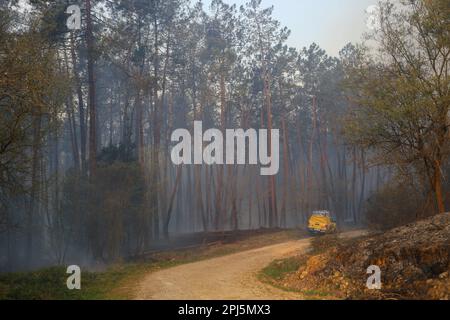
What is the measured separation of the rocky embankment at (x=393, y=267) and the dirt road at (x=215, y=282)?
1393mm

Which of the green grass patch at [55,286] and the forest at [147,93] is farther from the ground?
the forest at [147,93]

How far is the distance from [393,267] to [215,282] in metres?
5.54

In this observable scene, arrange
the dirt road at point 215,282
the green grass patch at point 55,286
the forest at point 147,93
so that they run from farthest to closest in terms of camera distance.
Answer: the forest at point 147,93 < the green grass patch at point 55,286 < the dirt road at point 215,282

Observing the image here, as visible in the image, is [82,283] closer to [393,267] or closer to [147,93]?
[393,267]

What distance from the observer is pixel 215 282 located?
44.7 ft

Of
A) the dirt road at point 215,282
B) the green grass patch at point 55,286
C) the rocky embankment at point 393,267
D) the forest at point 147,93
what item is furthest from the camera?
the forest at point 147,93

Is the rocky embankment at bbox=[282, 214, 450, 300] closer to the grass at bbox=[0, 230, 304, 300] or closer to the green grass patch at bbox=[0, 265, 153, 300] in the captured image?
the grass at bbox=[0, 230, 304, 300]

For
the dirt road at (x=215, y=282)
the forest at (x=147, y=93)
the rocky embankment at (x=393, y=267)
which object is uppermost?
the forest at (x=147, y=93)

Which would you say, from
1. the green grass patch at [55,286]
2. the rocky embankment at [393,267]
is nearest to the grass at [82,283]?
the green grass patch at [55,286]

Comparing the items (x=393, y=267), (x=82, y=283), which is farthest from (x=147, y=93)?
(x=393, y=267)

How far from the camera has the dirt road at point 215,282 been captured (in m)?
11.3

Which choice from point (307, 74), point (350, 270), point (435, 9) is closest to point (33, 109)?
point (350, 270)

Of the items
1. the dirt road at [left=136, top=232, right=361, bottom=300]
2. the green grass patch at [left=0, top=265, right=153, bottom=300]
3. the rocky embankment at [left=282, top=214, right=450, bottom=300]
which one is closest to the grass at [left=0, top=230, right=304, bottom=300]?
the green grass patch at [left=0, top=265, right=153, bottom=300]

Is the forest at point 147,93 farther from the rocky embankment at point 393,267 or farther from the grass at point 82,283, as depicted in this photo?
the rocky embankment at point 393,267
